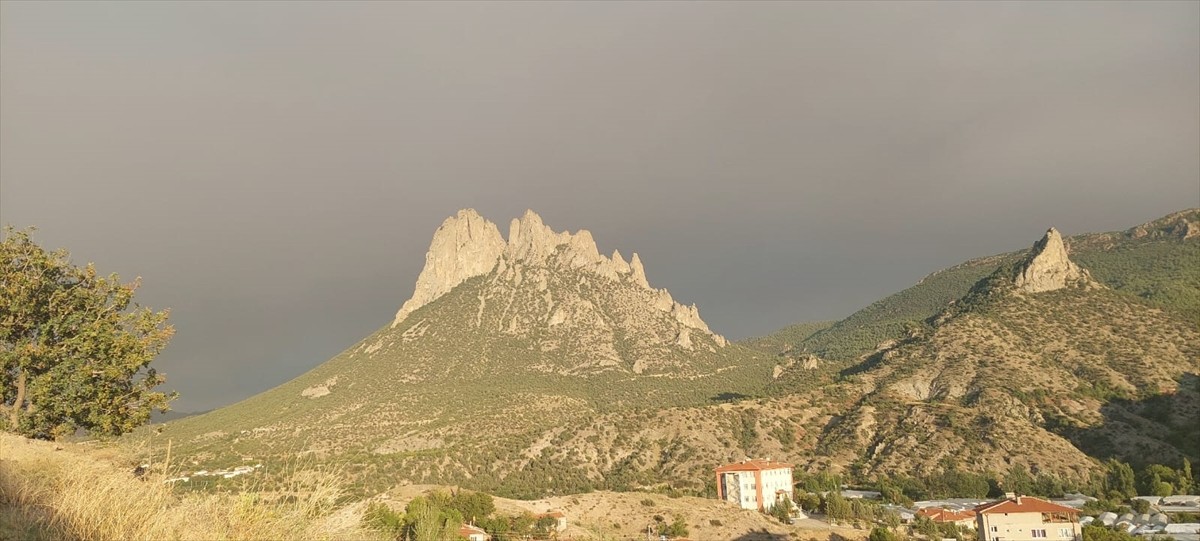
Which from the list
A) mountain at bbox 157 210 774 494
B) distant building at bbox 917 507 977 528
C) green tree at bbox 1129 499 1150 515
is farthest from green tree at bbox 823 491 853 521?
mountain at bbox 157 210 774 494

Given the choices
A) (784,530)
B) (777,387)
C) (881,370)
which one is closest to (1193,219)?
(881,370)

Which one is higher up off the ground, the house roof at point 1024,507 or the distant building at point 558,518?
the distant building at point 558,518

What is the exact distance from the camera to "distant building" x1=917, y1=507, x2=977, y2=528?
6425 cm

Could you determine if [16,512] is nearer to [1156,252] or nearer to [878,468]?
[878,468]

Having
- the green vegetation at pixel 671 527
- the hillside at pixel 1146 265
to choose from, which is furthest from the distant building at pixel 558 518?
the hillside at pixel 1146 265

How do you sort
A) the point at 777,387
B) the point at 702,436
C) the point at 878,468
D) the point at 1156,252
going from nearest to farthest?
the point at 878,468
the point at 702,436
the point at 777,387
the point at 1156,252

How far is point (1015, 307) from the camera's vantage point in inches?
5118

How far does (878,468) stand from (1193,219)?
150 meters

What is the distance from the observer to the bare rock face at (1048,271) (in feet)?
454

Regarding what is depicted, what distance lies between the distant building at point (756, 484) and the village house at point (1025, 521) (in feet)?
68.5

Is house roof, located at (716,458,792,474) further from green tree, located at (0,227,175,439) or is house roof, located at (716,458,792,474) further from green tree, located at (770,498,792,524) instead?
green tree, located at (0,227,175,439)

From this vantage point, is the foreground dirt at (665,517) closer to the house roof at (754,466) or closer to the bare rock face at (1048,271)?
the house roof at (754,466)

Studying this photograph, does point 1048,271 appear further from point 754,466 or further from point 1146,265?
point 754,466

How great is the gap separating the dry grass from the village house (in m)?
69.9
